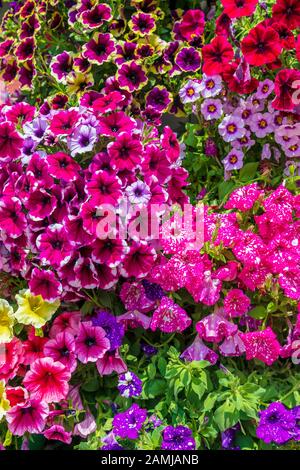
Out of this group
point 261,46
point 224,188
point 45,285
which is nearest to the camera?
point 45,285

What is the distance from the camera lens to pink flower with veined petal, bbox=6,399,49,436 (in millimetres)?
1659

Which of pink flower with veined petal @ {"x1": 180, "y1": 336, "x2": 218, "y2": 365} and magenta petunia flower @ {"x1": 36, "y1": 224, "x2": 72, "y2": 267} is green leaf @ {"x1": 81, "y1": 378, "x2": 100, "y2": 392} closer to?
pink flower with veined petal @ {"x1": 180, "y1": 336, "x2": 218, "y2": 365}

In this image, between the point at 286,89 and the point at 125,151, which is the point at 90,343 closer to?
the point at 125,151

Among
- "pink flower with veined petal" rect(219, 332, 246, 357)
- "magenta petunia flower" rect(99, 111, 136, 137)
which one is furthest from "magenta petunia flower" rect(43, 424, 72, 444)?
"magenta petunia flower" rect(99, 111, 136, 137)

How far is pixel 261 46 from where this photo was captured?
1.90 metres

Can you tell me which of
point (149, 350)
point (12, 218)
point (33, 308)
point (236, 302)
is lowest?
point (149, 350)

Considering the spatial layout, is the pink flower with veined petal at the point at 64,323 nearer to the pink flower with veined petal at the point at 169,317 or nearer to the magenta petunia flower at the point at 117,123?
the pink flower with veined petal at the point at 169,317

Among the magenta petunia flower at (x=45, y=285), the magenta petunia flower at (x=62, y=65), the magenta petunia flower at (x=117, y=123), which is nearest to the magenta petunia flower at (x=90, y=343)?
the magenta petunia flower at (x=45, y=285)

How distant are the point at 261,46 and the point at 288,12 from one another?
0.16m

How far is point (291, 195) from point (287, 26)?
0.57 m

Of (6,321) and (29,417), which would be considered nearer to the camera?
(29,417)

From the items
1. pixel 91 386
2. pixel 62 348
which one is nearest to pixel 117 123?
pixel 62 348

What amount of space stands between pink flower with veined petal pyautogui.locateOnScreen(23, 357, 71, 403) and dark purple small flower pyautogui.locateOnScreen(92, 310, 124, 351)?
0.49ft

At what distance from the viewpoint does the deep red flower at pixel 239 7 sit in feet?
6.23
